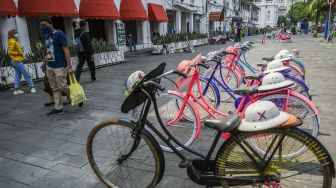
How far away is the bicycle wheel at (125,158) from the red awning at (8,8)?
8833mm

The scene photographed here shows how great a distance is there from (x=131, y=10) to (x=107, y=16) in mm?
3254

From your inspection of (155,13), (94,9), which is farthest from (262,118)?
(155,13)

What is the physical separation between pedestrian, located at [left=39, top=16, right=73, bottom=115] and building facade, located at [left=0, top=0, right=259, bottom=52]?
6.23 meters

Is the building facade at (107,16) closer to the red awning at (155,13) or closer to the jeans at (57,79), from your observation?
the red awning at (155,13)

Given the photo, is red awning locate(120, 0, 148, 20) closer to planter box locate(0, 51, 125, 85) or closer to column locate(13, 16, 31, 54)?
planter box locate(0, 51, 125, 85)

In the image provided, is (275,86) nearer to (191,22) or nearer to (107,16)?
(107,16)

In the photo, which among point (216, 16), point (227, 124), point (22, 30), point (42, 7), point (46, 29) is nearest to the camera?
point (227, 124)

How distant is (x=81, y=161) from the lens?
364cm

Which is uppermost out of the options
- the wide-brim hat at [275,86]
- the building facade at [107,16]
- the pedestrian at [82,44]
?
the building facade at [107,16]

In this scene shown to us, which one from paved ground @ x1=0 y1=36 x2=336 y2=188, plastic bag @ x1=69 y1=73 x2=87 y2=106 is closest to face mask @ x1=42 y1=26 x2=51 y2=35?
plastic bag @ x1=69 y1=73 x2=87 y2=106

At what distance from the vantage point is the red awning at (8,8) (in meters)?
10.0

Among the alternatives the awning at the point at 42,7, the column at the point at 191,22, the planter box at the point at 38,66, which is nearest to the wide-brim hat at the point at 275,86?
the planter box at the point at 38,66

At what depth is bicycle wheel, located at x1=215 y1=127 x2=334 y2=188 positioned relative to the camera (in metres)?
2.13

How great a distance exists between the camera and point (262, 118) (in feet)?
7.06
